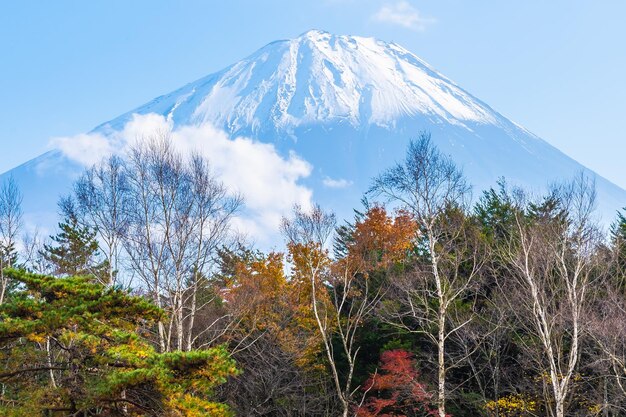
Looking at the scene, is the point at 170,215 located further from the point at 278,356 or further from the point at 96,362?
the point at 278,356

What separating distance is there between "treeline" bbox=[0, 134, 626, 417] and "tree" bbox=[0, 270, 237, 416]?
0.03 metres

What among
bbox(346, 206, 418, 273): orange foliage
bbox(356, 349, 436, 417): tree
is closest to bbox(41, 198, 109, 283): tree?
bbox(346, 206, 418, 273): orange foliage

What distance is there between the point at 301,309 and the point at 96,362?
11889 mm

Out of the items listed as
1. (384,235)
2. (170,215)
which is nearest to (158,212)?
(170,215)

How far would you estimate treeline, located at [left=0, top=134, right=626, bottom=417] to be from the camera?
7.93 meters

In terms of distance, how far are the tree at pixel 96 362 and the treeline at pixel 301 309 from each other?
0.03 metres

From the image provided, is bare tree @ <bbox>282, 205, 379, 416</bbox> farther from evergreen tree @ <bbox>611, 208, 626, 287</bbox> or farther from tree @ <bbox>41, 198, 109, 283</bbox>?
tree @ <bbox>41, 198, 109, 283</bbox>

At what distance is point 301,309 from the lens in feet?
64.2

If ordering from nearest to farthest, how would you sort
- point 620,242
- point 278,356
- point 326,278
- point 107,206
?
point 107,206 < point 620,242 < point 278,356 < point 326,278

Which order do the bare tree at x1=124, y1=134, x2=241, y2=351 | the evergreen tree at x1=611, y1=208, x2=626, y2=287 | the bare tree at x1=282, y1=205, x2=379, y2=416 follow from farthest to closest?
the bare tree at x1=282, y1=205, x2=379, y2=416 < the evergreen tree at x1=611, y1=208, x2=626, y2=287 < the bare tree at x1=124, y1=134, x2=241, y2=351

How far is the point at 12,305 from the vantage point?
7.95m

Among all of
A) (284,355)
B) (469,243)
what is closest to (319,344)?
(284,355)

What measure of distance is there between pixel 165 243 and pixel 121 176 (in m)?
2.08

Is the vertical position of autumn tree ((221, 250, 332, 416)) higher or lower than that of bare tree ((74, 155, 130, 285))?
lower
